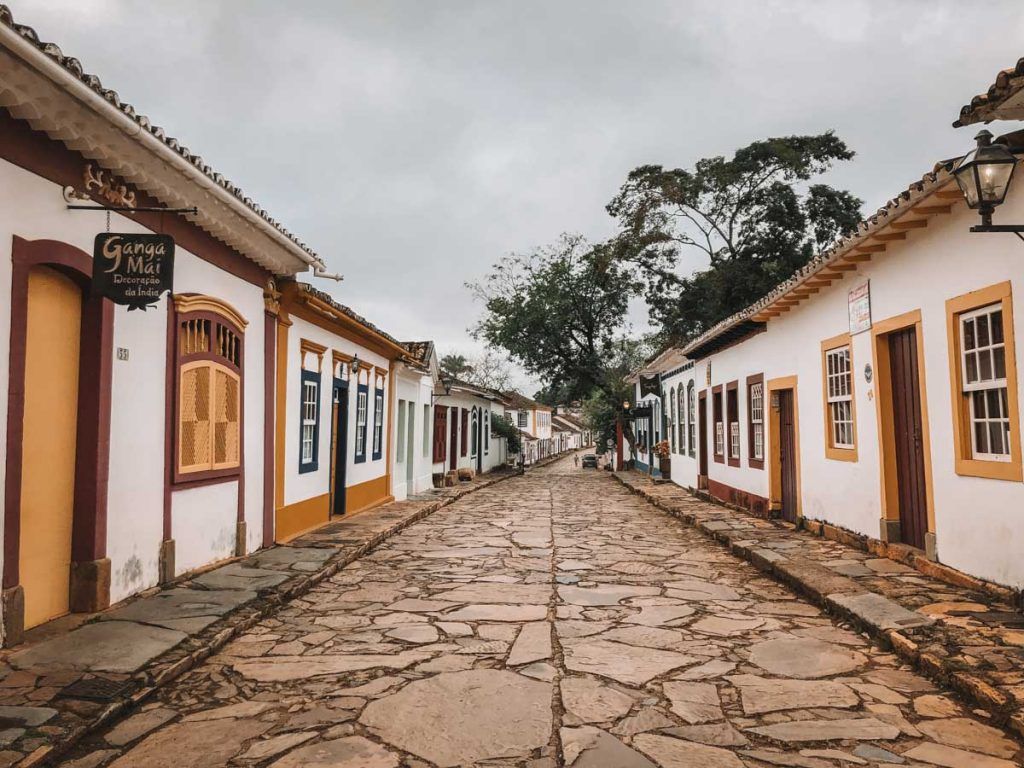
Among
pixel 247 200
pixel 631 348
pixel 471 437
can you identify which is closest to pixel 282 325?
pixel 247 200

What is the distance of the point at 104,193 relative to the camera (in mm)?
5898

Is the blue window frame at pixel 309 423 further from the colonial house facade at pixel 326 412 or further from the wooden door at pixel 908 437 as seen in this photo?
the wooden door at pixel 908 437

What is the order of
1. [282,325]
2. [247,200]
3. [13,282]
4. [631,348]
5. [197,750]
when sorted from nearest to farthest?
[197,750] < [13,282] < [247,200] < [282,325] < [631,348]

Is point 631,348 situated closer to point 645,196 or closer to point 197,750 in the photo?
point 645,196

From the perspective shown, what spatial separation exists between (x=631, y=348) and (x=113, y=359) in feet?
197

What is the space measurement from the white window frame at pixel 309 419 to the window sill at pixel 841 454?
723 centimetres

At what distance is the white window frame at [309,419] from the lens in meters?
10.9

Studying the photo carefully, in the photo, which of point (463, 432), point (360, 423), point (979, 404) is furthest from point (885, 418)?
point (463, 432)

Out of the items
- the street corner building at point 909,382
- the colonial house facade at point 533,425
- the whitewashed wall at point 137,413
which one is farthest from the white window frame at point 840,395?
the colonial house facade at point 533,425

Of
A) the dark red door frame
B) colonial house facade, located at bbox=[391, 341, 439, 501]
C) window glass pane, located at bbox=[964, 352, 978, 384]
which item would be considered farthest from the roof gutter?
colonial house facade, located at bbox=[391, 341, 439, 501]

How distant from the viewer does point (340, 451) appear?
42.3 ft

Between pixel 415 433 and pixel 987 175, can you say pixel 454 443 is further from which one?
pixel 987 175

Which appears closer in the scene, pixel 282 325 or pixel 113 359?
pixel 113 359

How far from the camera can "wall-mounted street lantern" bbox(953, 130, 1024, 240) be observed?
5133mm
